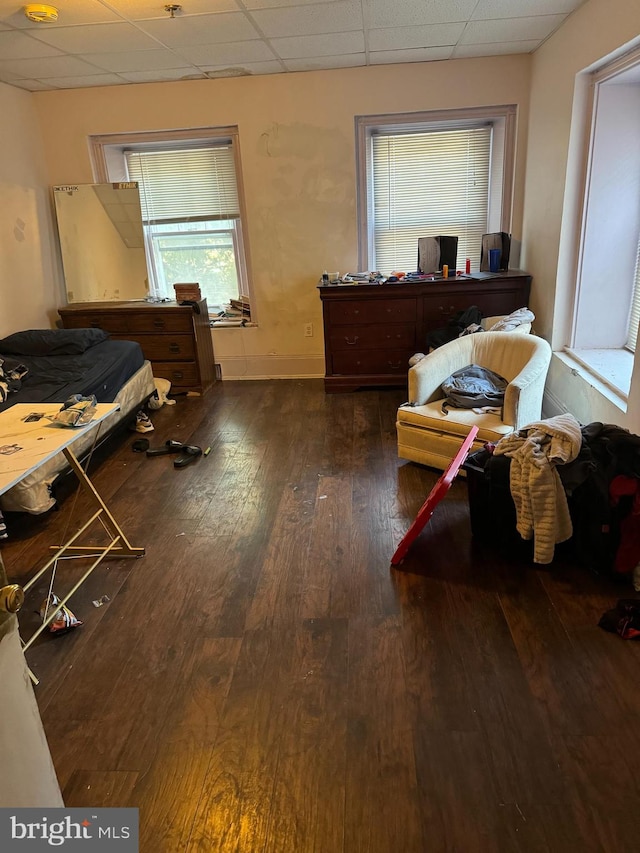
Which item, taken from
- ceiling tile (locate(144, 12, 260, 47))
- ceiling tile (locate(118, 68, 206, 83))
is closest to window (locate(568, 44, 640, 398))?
ceiling tile (locate(144, 12, 260, 47))

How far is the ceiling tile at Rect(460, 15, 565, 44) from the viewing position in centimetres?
364

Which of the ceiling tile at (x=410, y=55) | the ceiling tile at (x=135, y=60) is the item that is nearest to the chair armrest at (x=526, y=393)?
the ceiling tile at (x=410, y=55)

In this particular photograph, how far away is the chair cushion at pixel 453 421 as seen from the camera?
306 centimetres

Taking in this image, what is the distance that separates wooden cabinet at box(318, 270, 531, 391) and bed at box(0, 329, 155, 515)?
1.60 metres

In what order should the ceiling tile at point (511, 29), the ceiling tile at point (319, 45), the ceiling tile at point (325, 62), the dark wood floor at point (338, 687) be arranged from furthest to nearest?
the ceiling tile at point (325, 62) < the ceiling tile at point (319, 45) < the ceiling tile at point (511, 29) < the dark wood floor at point (338, 687)

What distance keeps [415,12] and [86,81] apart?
2.73 meters

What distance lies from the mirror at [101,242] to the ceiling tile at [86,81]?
758mm

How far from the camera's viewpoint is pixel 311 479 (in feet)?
11.1

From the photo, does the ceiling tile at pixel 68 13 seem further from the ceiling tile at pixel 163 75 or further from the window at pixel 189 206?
the window at pixel 189 206

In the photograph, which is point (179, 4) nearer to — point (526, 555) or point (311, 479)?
point (311, 479)

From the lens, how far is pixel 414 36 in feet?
12.7

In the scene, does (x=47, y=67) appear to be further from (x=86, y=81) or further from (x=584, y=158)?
(x=584, y=158)

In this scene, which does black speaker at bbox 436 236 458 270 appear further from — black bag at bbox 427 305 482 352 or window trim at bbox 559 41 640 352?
window trim at bbox 559 41 640 352

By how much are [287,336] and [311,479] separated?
91.7 inches
